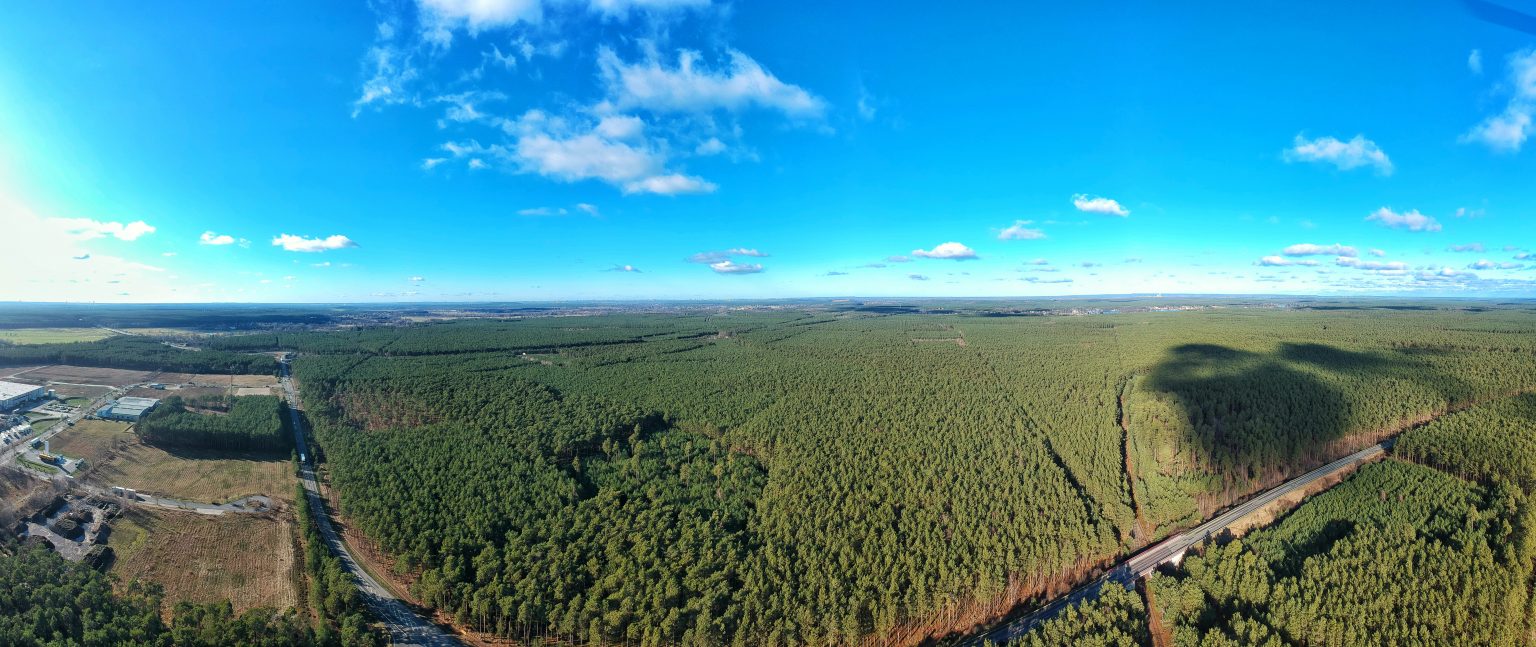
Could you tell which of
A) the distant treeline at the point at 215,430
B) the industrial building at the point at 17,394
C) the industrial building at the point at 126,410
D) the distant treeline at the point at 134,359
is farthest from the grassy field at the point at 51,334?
the distant treeline at the point at 215,430

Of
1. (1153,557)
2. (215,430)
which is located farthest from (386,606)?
(1153,557)

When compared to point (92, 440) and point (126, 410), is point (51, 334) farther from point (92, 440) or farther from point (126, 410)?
point (92, 440)

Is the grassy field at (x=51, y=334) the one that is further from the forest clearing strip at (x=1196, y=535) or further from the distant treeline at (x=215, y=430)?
the forest clearing strip at (x=1196, y=535)

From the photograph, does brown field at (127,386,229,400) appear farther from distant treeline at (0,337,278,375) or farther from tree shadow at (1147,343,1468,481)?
tree shadow at (1147,343,1468,481)

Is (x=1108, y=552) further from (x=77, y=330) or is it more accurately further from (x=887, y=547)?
(x=77, y=330)

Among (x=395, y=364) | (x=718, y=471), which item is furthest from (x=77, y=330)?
(x=718, y=471)

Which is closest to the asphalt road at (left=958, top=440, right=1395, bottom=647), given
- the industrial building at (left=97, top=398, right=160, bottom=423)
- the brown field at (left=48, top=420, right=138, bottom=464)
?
the brown field at (left=48, top=420, right=138, bottom=464)
